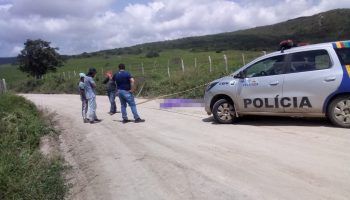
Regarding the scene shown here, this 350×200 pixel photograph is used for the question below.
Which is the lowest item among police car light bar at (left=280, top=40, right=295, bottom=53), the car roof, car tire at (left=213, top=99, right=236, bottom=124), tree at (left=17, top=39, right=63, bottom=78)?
car tire at (left=213, top=99, right=236, bottom=124)

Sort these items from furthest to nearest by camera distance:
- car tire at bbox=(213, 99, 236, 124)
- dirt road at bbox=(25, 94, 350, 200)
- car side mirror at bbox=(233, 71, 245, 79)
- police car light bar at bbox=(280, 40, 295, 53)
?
1. car tire at bbox=(213, 99, 236, 124)
2. car side mirror at bbox=(233, 71, 245, 79)
3. police car light bar at bbox=(280, 40, 295, 53)
4. dirt road at bbox=(25, 94, 350, 200)

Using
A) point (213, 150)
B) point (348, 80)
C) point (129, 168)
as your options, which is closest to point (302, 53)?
point (348, 80)

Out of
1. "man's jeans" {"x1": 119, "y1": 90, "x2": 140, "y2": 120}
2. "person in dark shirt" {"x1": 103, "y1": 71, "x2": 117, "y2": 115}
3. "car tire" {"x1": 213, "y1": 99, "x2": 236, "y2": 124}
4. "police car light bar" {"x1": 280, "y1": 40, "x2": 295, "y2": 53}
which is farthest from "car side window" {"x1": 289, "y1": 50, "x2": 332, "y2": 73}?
"person in dark shirt" {"x1": 103, "y1": 71, "x2": 117, "y2": 115}

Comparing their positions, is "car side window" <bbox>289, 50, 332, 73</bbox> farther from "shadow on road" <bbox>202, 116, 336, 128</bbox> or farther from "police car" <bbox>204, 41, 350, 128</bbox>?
"shadow on road" <bbox>202, 116, 336, 128</bbox>

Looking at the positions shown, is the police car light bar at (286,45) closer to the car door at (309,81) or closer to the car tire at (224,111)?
the car door at (309,81)

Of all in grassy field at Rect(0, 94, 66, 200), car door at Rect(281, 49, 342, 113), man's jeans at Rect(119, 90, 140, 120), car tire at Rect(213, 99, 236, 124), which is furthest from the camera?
man's jeans at Rect(119, 90, 140, 120)

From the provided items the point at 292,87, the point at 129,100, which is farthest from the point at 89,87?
the point at 292,87

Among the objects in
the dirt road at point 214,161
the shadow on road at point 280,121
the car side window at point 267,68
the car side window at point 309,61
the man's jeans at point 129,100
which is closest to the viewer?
the dirt road at point 214,161

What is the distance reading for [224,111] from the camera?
10.8 m

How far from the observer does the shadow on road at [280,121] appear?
9.75 meters

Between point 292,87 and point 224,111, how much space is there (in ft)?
6.38

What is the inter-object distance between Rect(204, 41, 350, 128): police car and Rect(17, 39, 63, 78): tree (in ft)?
132

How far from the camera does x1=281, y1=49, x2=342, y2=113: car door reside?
8.98 meters

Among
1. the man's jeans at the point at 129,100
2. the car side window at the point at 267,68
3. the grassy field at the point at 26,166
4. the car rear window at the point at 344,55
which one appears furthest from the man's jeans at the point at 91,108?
the car rear window at the point at 344,55
